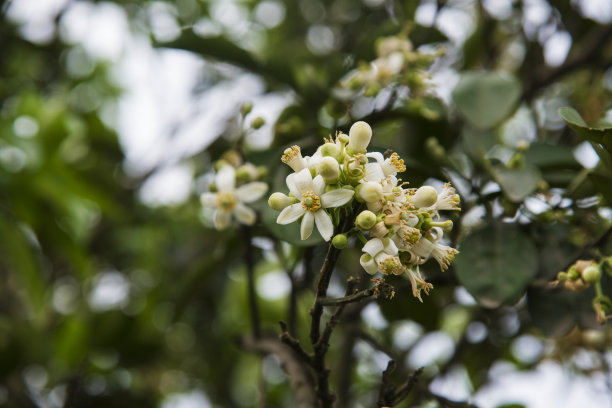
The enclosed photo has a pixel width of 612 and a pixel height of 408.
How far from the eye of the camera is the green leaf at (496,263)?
0.84m

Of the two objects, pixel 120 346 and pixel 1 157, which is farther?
pixel 120 346

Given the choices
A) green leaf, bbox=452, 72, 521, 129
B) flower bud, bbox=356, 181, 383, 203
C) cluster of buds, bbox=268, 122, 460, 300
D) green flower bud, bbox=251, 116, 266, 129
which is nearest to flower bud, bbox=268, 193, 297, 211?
cluster of buds, bbox=268, 122, 460, 300

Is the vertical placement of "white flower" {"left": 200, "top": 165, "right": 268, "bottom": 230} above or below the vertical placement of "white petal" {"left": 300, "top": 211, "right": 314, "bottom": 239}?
below

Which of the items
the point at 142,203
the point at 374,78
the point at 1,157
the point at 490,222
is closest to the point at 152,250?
the point at 142,203

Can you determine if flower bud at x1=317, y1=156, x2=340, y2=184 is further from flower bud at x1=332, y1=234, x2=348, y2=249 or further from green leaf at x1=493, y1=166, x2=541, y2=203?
green leaf at x1=493, y1=166, x2=541, y2=203

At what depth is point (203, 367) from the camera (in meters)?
2.01

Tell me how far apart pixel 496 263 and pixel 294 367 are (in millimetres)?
373

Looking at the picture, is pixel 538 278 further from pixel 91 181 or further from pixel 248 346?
pixel 91 181

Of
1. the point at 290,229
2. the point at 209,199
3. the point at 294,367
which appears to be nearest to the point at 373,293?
the point at 290,229

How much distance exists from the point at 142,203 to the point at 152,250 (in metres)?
0.24

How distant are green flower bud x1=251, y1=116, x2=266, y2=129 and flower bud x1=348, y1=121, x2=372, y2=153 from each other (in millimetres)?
389

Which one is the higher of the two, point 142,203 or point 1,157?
point 1,157

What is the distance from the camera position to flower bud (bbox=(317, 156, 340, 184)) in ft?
1.91

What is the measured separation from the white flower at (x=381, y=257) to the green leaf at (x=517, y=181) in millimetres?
357
